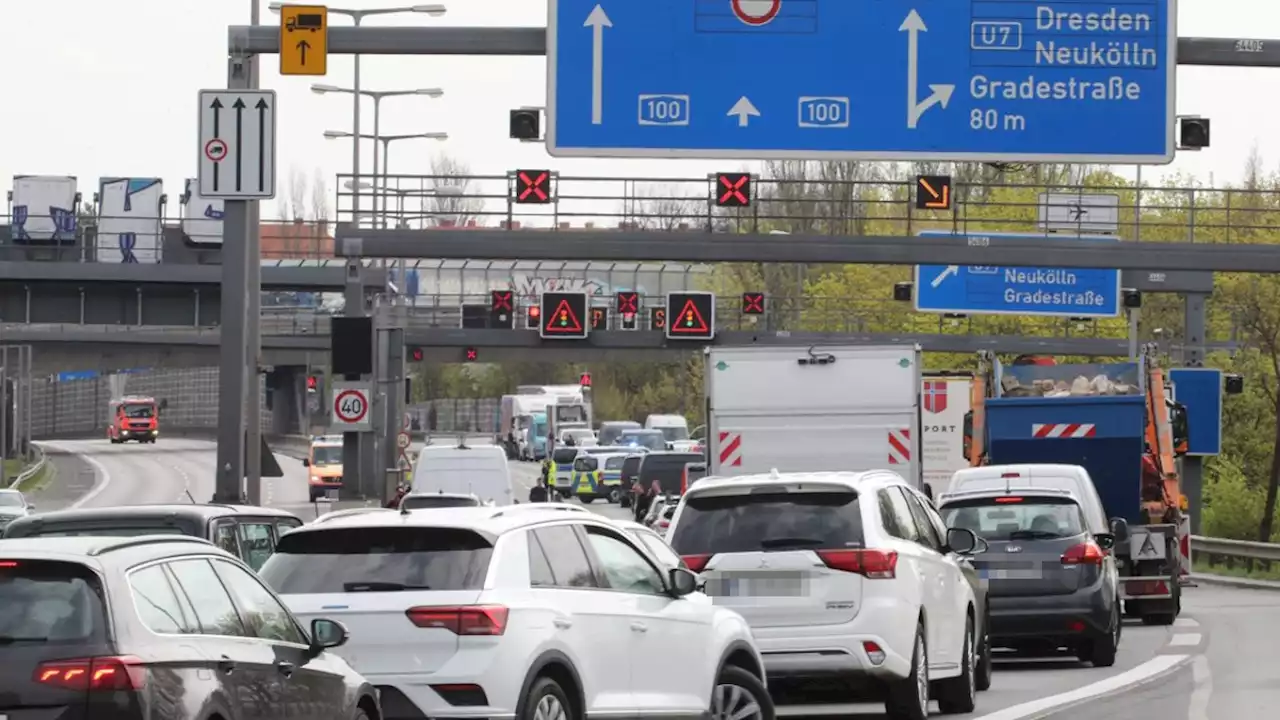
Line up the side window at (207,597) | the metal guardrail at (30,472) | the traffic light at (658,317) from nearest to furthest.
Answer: the side window at (207,597) → the traffic light at (658,317) → the metal guardrail at (30,472)

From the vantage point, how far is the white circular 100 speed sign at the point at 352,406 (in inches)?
1598

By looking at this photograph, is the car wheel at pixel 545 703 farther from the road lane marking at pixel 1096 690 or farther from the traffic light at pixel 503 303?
the traffic light at pixel 503 303

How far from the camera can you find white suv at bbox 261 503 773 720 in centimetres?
1042

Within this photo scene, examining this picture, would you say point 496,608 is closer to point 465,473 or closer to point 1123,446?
point 1123,446

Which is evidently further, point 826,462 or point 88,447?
point 88,447

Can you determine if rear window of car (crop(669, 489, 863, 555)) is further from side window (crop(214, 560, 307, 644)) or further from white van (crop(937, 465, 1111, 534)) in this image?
white van (crop(937, 465, 1111, 534))

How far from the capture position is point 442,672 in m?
10.4

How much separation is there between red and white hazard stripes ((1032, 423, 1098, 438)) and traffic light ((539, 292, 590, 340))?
25106mm

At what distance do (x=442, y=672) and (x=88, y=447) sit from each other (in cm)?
11890

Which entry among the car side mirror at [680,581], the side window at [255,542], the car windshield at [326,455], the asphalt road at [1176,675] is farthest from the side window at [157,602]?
the car windshield at [326,455]

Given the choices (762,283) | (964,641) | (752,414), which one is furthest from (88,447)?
(964,641)

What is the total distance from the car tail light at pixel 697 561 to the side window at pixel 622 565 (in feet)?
8.91

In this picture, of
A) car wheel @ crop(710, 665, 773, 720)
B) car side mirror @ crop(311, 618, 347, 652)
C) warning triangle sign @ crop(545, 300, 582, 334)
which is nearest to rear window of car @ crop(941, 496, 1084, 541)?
car wheel @ crop(710, 665, 773, 720)

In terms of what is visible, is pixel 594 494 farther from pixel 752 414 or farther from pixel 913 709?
pixel 913 709
